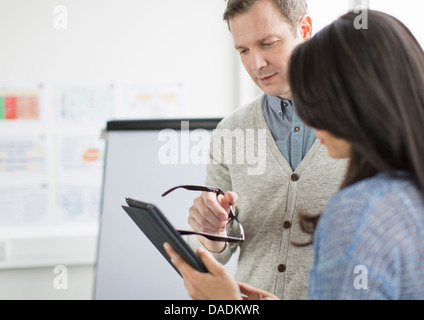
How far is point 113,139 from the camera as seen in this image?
70.1 inches

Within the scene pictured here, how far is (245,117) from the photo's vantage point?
Answer: 1218 millimetres

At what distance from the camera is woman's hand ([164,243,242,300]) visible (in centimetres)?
74

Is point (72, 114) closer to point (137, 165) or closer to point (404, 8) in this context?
point (137, 165)

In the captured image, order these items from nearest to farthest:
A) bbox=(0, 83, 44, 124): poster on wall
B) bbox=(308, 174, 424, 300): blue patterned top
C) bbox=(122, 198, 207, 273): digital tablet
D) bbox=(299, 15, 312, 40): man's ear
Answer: bbox=(308, 174, 424, 300): blue patterned top → bbox=(122, 198, 207, 273): digital tablet → bbox=(299, 15, 312, 40): man's ear → bbox=(0, 83, 44, 124): poster on wall

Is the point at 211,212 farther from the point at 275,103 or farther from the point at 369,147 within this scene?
the point at 369,147

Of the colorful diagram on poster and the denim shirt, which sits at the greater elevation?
the colorful diagram on poster

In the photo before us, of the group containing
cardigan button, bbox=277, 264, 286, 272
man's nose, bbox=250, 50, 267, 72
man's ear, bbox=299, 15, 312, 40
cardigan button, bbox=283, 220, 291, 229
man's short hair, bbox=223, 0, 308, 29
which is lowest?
cardigan button, bbox=277, 264, 286, 272

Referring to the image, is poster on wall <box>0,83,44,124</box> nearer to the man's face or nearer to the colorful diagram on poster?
the colorful diagram on poster

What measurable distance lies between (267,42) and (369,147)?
56 cm

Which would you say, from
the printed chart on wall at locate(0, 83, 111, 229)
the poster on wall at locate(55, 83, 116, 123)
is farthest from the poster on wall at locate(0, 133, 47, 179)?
the poster on wall at locate(55, 83, 116, 123)

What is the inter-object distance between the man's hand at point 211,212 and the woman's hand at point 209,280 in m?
0.25

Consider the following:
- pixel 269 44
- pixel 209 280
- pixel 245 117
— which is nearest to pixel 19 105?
pixel 245 117

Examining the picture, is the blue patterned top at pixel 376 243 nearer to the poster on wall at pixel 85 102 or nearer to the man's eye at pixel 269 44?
the man's eye at pixel 269 44

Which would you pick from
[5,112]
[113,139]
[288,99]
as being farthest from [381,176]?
[5,112]
